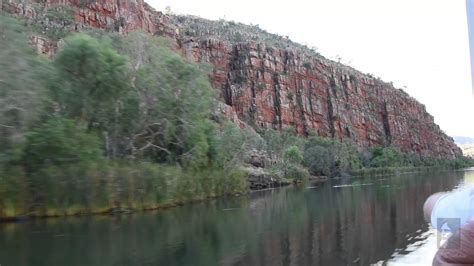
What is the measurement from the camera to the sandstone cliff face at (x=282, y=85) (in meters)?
93.3

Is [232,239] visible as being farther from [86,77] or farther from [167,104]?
[167,104]

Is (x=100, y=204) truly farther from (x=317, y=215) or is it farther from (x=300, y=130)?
(x=300, y=130)

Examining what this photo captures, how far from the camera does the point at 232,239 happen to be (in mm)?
17156

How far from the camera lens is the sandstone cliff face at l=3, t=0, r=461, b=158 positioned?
93312 mm

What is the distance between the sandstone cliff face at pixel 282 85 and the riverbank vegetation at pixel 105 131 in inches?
1655

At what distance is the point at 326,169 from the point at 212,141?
A: 4578 cm

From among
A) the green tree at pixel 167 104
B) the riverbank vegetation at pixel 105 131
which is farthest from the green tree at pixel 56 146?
the green tree at pixel 167 104

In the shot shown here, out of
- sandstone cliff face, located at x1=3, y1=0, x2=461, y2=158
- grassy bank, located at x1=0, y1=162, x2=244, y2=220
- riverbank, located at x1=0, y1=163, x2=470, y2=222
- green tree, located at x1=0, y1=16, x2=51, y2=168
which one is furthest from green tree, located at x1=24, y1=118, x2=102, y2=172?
sandstone cliff face, located at x1=3, y1=0, x2=461, y2=158

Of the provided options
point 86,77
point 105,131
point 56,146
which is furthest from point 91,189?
point 86,77

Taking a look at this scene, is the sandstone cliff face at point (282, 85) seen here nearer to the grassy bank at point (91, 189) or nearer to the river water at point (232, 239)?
the grassy bank at point (91, 189)

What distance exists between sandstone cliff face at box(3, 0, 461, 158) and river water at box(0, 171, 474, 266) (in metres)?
58.2

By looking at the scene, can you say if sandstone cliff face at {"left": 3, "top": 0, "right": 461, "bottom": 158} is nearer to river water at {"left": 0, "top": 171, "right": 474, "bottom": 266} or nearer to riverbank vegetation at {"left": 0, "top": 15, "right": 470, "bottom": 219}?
riverbank vegetation at {"left": 0, "top": 15, "right": 470, "bottom": 219}

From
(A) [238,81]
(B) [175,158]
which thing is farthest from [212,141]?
(A) [238,81]

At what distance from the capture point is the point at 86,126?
32.0m
